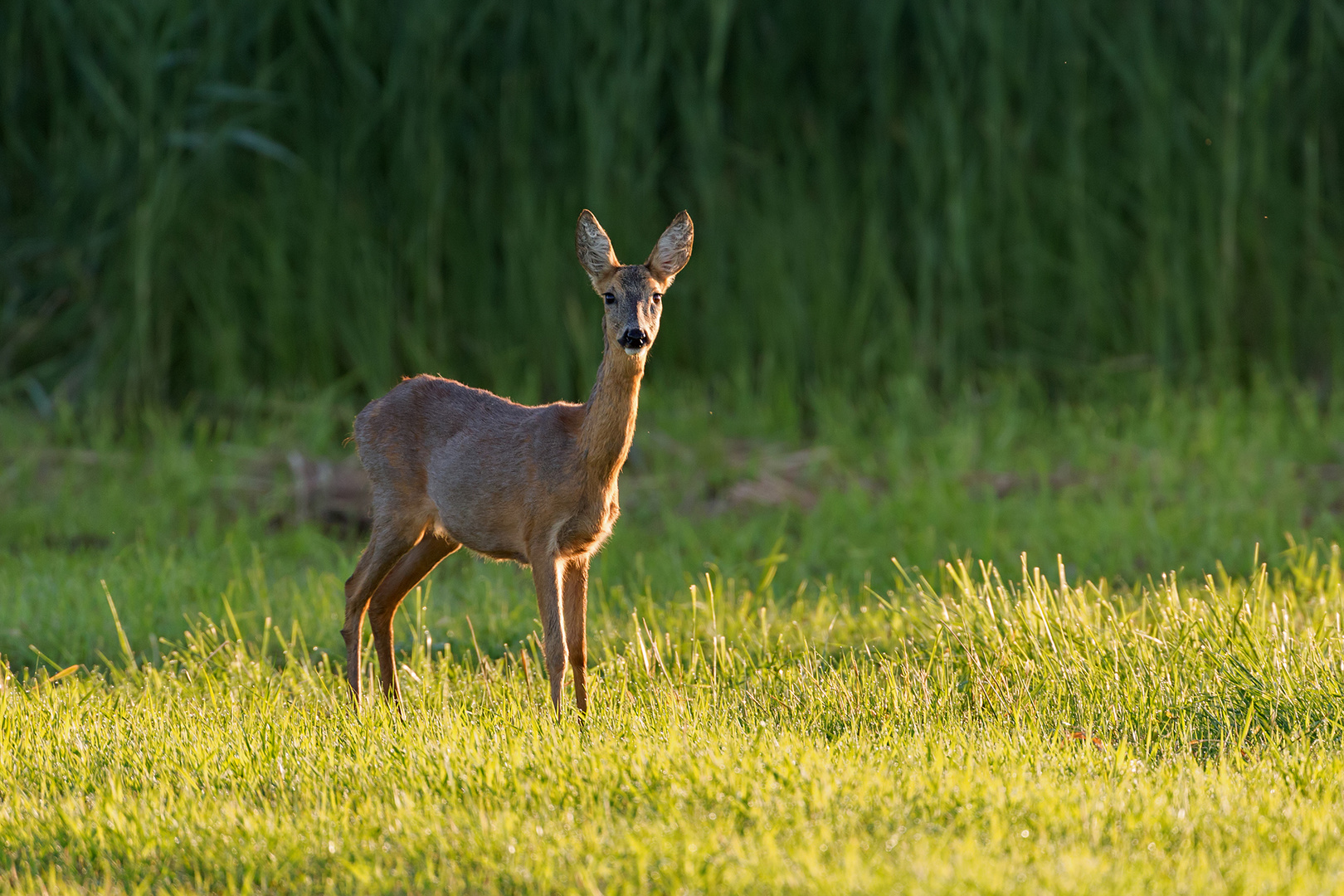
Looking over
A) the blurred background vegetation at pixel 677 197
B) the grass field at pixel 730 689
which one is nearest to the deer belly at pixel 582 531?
the grass field at pixel 730 689

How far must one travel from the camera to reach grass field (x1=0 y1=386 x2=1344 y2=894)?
362 centimetres

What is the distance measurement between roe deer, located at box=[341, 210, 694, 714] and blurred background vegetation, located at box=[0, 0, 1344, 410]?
4.19 meters

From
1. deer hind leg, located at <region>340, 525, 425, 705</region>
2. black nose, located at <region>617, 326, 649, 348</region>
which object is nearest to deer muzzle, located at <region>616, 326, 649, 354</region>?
black nose, located at <region>617, 326, 649, 348</region>

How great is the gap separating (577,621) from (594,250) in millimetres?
1193

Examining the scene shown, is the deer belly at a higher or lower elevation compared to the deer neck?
lower

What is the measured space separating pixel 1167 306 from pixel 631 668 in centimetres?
581

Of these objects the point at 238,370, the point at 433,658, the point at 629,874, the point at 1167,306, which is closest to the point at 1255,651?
the point at 629,874

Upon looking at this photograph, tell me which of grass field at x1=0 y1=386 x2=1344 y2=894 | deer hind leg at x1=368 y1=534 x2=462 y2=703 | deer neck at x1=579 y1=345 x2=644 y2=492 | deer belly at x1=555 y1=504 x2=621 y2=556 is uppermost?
deer neck at x1=579 y1=345 x2=644 y2=492

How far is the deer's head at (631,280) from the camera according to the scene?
4.80 meters

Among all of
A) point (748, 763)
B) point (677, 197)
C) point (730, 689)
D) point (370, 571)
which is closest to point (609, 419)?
point (730, 689)

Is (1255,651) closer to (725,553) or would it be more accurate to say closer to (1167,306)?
(725,553)

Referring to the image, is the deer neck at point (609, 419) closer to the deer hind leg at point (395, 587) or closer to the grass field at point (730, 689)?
the grass field at point (730, 689)

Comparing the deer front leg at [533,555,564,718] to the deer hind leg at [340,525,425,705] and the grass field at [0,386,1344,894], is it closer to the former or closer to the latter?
the grass field at [0,386,1344,894]

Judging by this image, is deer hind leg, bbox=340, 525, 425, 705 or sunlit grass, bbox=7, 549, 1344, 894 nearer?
sunlit grass, bbox=7, 549, 1344, 894
